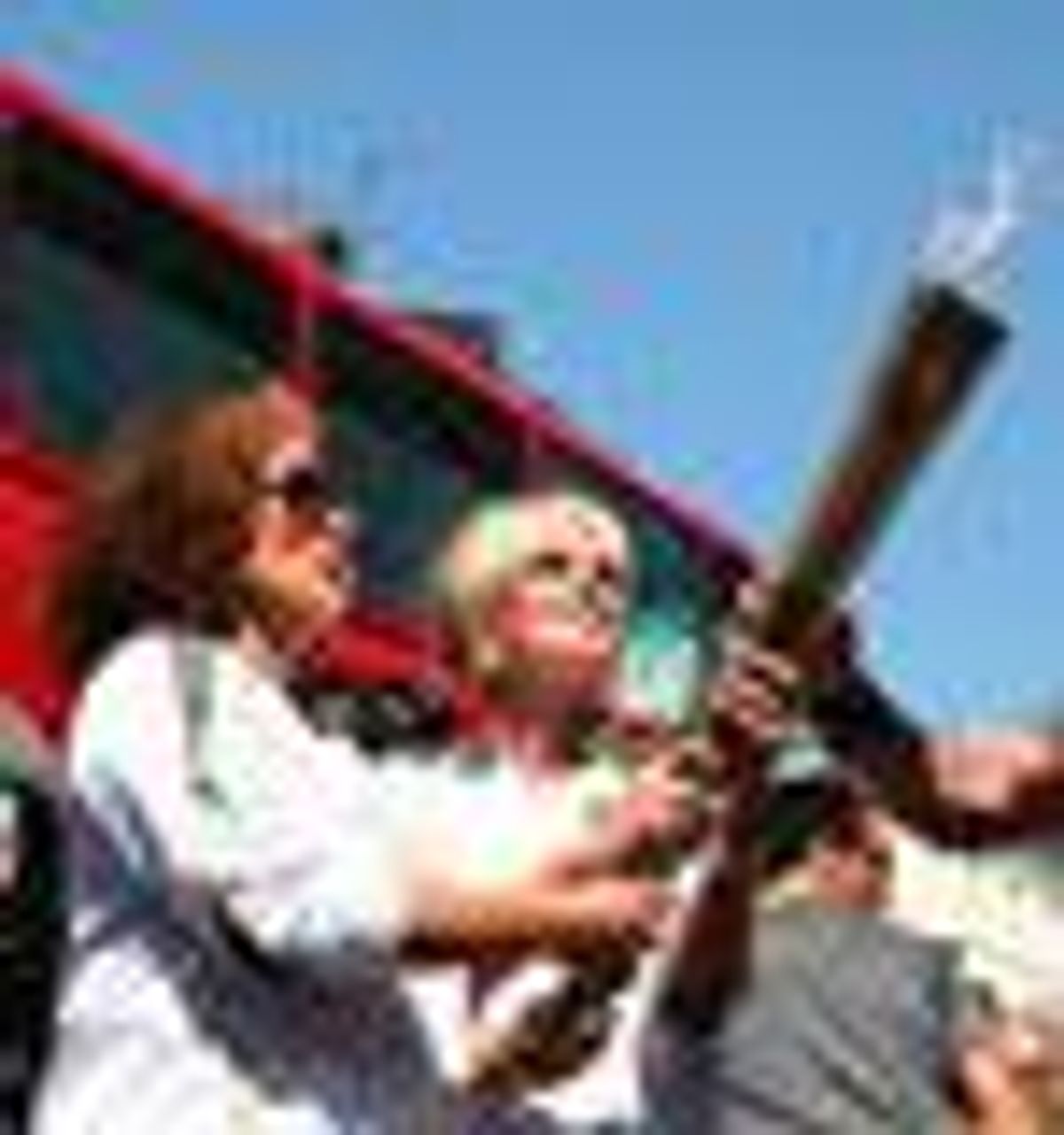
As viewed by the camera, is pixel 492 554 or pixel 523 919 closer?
pixel 523 919

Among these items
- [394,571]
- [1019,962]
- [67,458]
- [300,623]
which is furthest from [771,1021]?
[394,571]

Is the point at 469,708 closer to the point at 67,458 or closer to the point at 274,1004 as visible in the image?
the point at 274,1004

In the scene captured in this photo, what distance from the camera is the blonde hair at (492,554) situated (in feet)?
20.3

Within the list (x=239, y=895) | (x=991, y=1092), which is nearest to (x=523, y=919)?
(x=239, y=895)

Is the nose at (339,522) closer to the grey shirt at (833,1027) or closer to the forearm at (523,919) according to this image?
the forearm at (523,919)

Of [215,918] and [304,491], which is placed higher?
[304,491]

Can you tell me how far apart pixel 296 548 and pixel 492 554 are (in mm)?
432

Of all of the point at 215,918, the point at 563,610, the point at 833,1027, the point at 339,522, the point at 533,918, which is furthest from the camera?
the point at 833,1027

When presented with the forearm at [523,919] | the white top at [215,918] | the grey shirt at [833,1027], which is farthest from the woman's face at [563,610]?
the grey shirt at [833,1027]

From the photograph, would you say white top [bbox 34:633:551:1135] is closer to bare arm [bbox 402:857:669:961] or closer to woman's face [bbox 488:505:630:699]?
bare arm [bbox 402:857:669:961]

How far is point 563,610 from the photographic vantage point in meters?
6.16

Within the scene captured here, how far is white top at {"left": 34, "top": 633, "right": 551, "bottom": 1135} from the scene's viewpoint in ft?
18.1

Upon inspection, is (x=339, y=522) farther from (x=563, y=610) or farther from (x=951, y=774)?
(x=951, y=774)

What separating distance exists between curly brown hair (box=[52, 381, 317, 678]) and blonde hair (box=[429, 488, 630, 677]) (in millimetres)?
373
